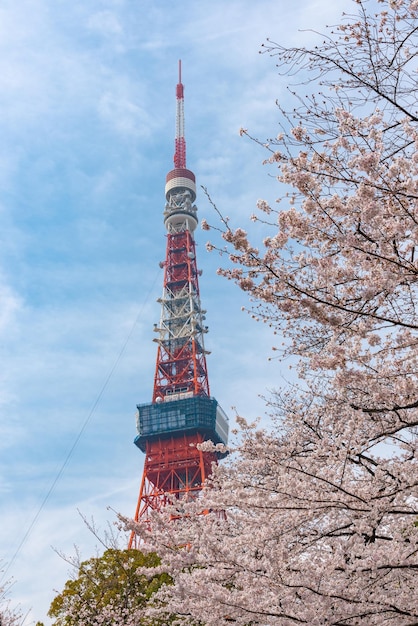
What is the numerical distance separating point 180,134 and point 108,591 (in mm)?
44032

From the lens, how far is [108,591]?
13.9 m

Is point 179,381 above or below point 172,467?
above

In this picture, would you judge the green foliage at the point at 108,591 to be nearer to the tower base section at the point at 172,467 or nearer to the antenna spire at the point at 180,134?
the tower base section at the point at 172,467

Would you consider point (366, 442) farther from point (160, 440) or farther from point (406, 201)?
point (160, 440)

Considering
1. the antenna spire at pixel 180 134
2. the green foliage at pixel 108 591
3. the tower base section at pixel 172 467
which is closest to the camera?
the green foliage at pixel 108 591

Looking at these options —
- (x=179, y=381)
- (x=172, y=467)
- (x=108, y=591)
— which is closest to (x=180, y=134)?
(x=179, y=381)

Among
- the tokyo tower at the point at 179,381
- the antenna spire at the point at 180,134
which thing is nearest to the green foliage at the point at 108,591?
the tokyo tower at the point at 179,381

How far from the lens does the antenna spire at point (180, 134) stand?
51.1m

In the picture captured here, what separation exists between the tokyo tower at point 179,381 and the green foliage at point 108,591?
16.6 metres

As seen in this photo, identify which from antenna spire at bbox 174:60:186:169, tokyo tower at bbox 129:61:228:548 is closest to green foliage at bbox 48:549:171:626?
tokyo tower at bbox 129:61:228:548

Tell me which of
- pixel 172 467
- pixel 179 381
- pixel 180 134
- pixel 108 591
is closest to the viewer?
pixel 108 591

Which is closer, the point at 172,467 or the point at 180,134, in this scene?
the point at 172,467

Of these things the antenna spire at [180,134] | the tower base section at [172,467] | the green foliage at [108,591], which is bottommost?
the green foliage at [108,591]

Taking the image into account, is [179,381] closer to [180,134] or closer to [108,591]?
[180,134]
